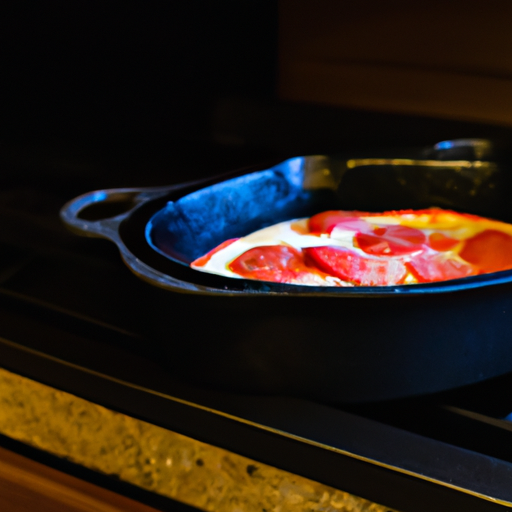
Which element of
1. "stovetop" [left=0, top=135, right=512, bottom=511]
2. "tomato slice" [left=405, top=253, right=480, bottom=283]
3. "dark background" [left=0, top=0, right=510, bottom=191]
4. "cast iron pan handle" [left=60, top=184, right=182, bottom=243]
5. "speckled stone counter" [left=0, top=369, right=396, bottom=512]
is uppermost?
"dark background" [left=0, top=0, right=510, bottom=191]

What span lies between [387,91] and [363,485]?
48 centimetres

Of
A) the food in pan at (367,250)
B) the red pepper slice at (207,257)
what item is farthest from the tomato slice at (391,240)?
the red pepper slice at (207,257)

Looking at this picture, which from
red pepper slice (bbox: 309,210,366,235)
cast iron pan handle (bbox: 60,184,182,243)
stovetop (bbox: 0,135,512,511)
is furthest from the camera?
red pepper slice (bbox: 309,210,366,235)

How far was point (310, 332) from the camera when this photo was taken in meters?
0.39

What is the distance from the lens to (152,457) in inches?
18.1

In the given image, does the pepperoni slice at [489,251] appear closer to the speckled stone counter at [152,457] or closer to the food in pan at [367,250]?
the food in pan at [367,250]

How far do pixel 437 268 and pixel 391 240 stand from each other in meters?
0.07

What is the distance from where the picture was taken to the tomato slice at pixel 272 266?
494 mm

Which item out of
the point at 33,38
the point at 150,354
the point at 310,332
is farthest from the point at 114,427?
the point at 33,38

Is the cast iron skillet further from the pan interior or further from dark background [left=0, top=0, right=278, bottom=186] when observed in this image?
dark background [left=0, top=0, right=278, bottom=186]

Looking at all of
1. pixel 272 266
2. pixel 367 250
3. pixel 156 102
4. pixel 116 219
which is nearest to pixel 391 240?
pixel 367 250

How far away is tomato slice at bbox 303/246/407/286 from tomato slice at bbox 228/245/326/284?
0.04ft

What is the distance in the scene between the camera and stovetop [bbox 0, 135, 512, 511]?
0.37m

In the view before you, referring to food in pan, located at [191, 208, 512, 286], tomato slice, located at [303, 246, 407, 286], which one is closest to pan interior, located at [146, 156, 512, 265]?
food in pan, located at [191, 208, 512, 286]
